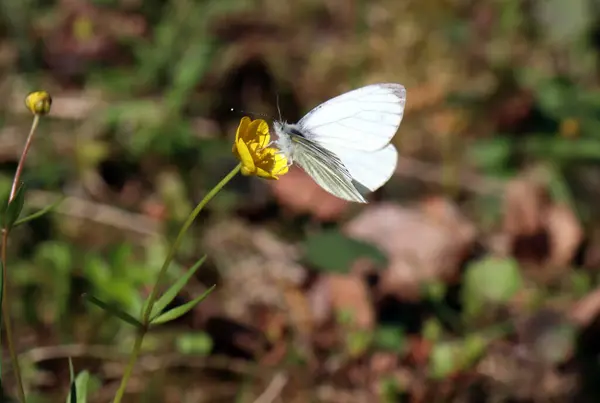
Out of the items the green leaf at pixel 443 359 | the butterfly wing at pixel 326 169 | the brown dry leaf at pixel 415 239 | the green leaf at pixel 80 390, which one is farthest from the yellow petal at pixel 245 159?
the brown dry leaf at pixel 415 239

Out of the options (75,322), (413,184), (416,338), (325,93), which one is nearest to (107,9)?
(325,93)

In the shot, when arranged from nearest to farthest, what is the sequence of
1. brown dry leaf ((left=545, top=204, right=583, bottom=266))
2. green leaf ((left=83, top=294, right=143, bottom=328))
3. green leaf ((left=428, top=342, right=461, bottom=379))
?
green leaf ((left=83, top=294, right=143, bottom=328)), green leaf ((left=428, top=342, right=461, bottom=379)), brown dry leaf ((left=545, top=204, right=583, bottom=266))

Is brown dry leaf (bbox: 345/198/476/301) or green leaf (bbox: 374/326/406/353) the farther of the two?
brown dry leaf (bbox: 345/198/476/301)

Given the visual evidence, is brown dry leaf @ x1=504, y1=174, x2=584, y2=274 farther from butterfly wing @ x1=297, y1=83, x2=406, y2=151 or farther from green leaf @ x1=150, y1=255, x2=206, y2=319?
green leaf @ x1=150, y1=255, x2=206, y2=319

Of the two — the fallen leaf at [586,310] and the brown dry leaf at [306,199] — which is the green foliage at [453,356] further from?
the brown dry leaf at [306,199]

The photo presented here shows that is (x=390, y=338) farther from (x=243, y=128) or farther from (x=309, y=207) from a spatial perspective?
(x=243, y=128)

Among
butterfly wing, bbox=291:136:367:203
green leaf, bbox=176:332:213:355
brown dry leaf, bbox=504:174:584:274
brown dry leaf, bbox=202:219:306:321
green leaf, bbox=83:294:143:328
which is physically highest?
butterfly wing, bbox=291:136:367:203

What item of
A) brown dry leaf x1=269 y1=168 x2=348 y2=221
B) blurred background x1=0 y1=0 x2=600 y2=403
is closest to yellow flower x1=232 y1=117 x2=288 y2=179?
blurred background x1=0 y1=0 x2=600 y2=403
